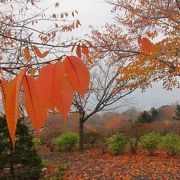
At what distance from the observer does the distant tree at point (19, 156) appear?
27.6 feet

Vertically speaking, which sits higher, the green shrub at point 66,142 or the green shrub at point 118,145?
the green shrub at point 66,142

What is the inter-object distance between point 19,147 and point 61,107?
7.93 metres

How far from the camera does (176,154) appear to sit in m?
14.2

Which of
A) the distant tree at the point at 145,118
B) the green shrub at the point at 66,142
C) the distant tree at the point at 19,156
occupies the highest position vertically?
the distant tree at the point at 145,118

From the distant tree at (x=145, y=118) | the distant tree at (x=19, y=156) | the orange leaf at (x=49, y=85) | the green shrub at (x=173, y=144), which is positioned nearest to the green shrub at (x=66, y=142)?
the green shrub at (x=173, y=144)

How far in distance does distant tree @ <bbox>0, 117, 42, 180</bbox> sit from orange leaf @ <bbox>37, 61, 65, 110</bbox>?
309 inches

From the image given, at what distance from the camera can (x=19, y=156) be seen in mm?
8555

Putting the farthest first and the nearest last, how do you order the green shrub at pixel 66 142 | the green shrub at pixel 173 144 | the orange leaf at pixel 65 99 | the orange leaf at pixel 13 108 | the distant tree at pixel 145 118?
the distant tree at pixel 145 118 → the green shrub at pixel 66 142 → the green shrub at pixel 173 144 → the orange leaf at pixel 65 99 → the orange leaf at pixel 13 108

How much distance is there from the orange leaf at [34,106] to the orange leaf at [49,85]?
0.15ft

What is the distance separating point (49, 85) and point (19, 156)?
814 cm

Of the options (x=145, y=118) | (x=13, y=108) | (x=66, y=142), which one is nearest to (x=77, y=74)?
(x=13, y=108)

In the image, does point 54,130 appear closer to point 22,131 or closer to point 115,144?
point 115,144

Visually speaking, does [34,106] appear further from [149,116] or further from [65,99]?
[149,116]

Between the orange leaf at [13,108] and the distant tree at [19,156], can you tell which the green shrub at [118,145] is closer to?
the distant tree at [19,156]
